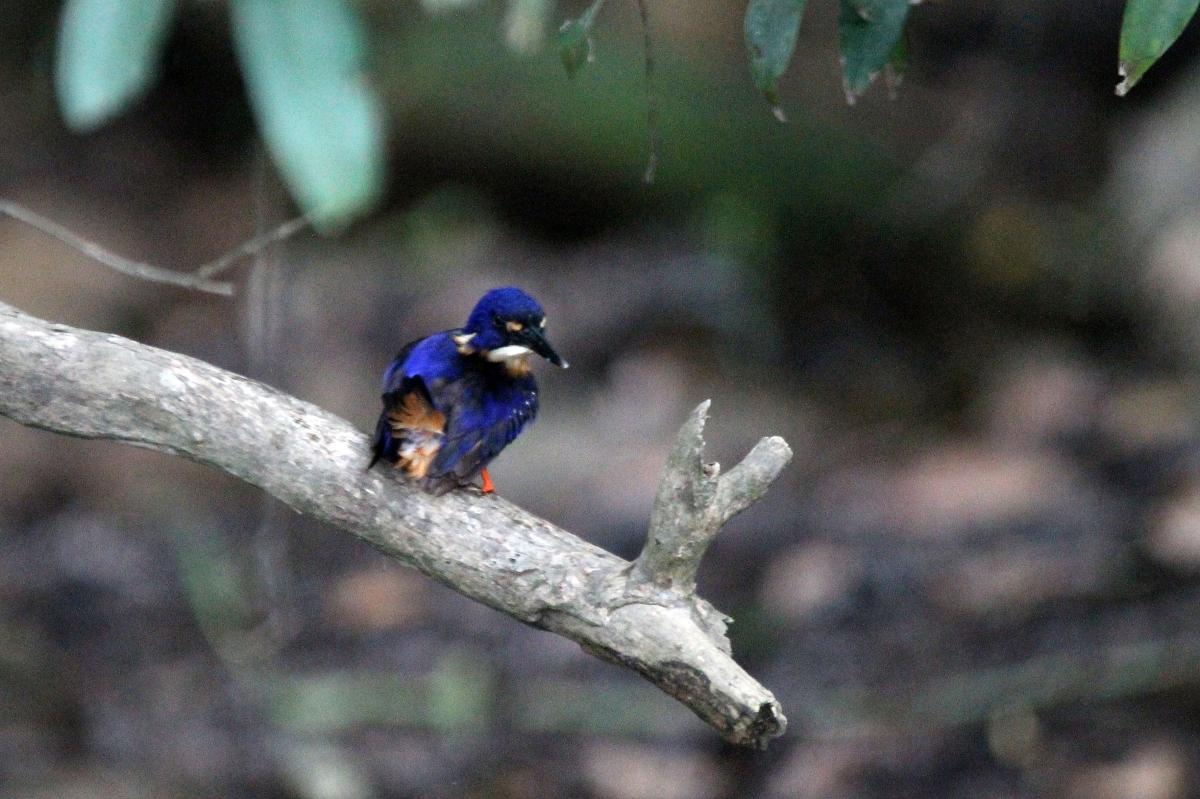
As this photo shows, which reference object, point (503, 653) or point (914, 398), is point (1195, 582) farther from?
point (503, 653)

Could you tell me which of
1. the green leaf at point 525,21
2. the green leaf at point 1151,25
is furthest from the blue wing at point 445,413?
the green leaf at point 1151,25

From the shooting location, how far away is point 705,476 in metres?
2.46

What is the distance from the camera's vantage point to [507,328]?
331cm

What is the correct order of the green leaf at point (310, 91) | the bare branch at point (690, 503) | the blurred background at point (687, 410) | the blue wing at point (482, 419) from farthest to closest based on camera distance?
the blurred background at point (687, 410) < the green leaf at point (310, 91) < the blue wing at point (482, 419) < the bare branch at point (690, 503)

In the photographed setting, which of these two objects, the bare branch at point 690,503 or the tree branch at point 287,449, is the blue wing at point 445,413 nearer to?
the tree branch at point 287,449

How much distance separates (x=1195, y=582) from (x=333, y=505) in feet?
12.1

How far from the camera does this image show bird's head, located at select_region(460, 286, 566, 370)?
329cm

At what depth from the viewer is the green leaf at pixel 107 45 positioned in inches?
131

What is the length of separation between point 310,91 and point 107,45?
45 centimetres

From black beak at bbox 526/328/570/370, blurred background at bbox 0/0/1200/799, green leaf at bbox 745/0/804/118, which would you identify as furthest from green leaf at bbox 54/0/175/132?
blurred background at bbox 0/0/1200/799

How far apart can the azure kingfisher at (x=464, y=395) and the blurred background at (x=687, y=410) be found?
7.39 feet

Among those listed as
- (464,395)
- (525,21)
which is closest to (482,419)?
(464,395)

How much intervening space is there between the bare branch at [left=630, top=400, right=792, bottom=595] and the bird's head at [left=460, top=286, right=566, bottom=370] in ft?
2.77

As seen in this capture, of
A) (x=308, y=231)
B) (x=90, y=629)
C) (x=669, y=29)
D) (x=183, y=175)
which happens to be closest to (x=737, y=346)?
(x=669, y=29)
